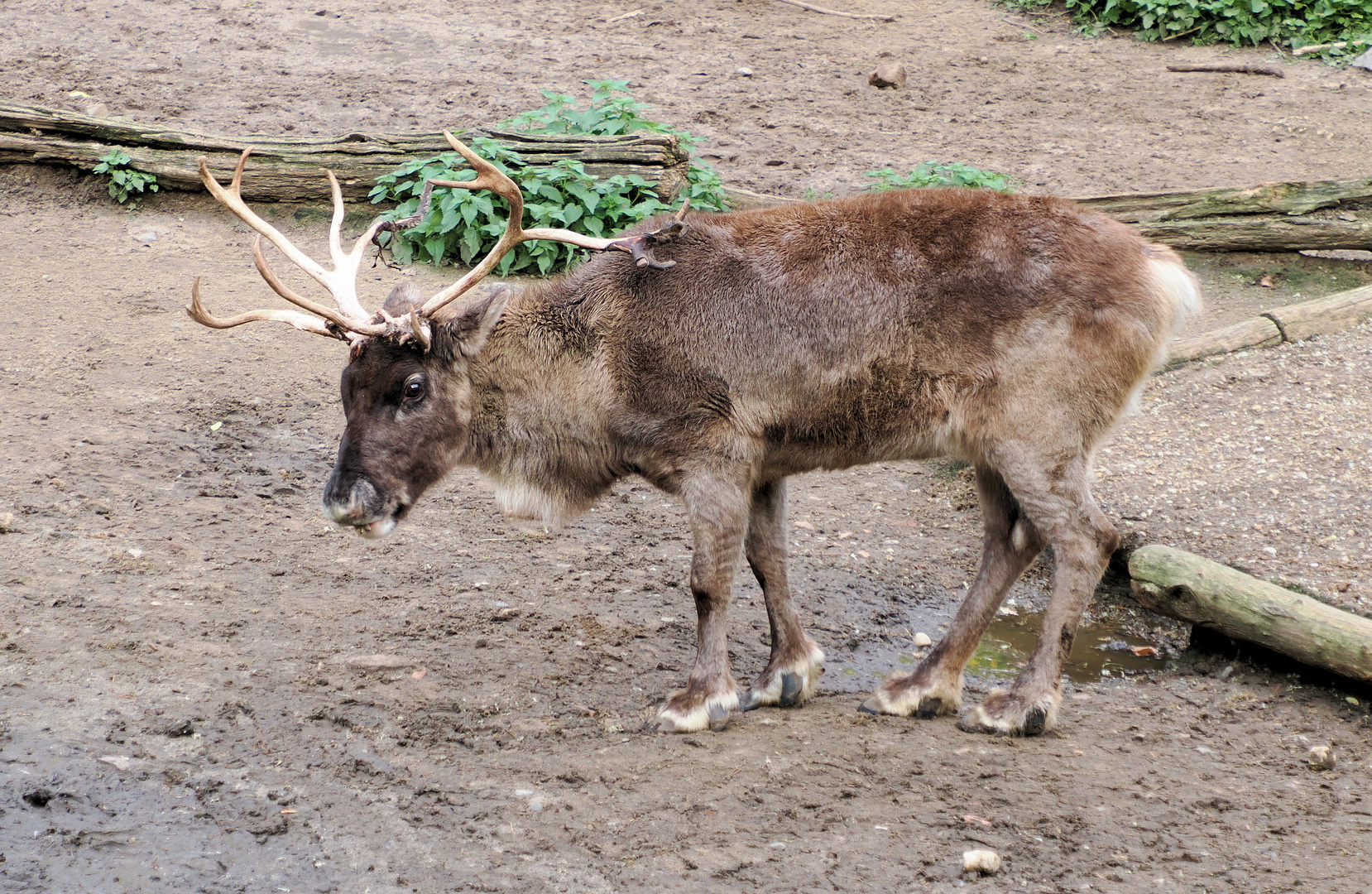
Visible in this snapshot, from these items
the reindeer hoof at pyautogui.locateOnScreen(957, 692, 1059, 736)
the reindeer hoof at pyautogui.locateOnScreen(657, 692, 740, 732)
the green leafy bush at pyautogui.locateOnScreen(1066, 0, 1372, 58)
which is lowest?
the reindeer hoof at pyautogui.locateOnScreen(657, 692, 740, 732)

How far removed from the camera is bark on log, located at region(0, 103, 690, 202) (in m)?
8.63

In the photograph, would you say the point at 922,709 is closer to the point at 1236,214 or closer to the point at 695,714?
the point at 695,714

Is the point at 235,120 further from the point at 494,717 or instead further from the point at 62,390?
the point at 494,717

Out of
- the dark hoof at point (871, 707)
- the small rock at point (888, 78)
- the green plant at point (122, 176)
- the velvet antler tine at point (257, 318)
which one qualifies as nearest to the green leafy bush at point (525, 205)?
the green plant at point (122, 176)

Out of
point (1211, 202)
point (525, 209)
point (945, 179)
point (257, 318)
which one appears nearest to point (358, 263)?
point (257, 318)

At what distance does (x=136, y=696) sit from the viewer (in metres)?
4.35

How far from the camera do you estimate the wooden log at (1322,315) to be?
24.4ft

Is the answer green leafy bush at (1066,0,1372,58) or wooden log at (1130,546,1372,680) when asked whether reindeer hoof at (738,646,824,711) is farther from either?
green leafy bush at (1066,0,1372,58)

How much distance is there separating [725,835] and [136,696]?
217cm

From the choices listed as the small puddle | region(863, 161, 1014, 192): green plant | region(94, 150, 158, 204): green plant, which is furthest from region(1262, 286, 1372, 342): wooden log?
region(94, 150, 158, 204): green plant

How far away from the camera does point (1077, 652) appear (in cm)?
548

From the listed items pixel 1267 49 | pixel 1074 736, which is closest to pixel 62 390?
pixel 1074 736

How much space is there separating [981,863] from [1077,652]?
80.1 inches

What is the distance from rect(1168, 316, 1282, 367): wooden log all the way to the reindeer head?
3858 mm
